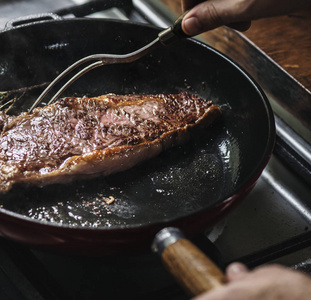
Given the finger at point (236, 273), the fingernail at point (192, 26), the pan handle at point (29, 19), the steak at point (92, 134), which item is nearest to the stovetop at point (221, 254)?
the steak at point (92, 134)

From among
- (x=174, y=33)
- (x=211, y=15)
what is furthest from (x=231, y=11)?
(x=174, y=33)

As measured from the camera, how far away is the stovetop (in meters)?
1.38

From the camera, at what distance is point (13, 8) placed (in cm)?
268

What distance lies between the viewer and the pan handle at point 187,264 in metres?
0.86

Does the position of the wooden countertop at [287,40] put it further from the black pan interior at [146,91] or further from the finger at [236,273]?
the finger at [236,273]

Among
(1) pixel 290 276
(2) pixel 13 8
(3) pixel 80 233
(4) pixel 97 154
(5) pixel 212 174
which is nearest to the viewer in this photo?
(1) pixel 290 276

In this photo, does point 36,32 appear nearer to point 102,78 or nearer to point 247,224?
point 102,78

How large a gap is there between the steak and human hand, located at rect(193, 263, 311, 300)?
940 mm

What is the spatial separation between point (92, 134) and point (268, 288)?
1.10 metres

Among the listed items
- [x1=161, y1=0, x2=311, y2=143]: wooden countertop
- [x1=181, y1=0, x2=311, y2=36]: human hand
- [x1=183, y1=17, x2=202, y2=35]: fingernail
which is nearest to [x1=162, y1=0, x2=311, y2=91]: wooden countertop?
[x1=161, y1=0, x2=311, y2=143]: wooden countertop

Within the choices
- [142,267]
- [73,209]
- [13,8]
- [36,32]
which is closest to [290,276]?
[142,267]

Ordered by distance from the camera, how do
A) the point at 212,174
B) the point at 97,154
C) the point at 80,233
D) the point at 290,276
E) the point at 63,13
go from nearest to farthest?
the point at 290,276 < the point at 80,233 < the point at 97,154 < the point at 212,174 < the point at 63,13

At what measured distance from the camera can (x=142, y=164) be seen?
69.9 inches

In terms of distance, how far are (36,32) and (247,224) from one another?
4.18 feet
